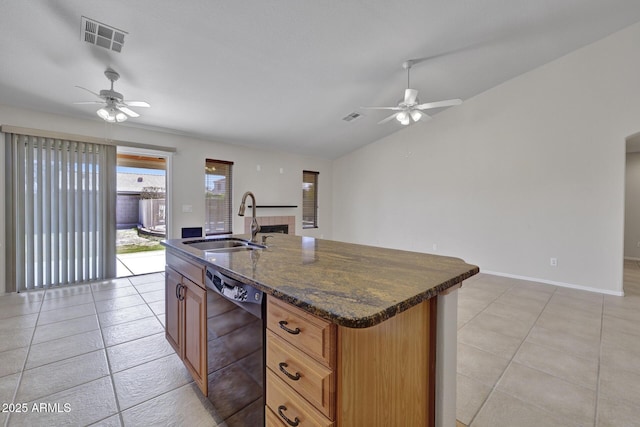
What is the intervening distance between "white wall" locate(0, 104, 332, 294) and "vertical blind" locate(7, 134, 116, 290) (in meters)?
0.16

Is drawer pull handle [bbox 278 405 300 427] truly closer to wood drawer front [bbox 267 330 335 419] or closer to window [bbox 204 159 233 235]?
wood drawer front [bbox 267 330 335 419]

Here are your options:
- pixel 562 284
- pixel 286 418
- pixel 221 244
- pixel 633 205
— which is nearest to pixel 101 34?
pixel 221 244

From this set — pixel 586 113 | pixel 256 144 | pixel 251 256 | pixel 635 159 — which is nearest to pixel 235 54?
pixel 251 256

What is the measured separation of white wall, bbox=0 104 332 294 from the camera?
3.56 meters

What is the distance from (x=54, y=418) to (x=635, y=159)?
30.6 feet

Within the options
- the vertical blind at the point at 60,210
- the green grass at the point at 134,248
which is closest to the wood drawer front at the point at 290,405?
the vertical blind at the point at 60,210

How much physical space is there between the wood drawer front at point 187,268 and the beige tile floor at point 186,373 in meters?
0.74

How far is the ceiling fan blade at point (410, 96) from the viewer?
3.18m

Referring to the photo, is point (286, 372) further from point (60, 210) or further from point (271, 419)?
point (60, 210)

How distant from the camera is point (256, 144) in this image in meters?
5.48

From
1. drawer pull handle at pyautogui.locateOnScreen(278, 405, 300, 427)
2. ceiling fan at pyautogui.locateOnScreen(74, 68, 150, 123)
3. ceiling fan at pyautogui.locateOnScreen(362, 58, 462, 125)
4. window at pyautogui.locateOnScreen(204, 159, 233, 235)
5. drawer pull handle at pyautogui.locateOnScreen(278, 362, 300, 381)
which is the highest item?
ceiling fan at pyautogui.locateOnScreen(362, 58, 462, 125)

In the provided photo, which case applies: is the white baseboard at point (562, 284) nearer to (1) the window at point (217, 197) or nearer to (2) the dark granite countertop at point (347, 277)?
(2) the dark granite countertop at point (347, 277)

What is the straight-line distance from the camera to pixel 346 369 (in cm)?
79

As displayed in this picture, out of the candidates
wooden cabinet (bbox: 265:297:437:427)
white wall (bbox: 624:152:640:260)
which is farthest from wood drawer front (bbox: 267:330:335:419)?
white wall (bbox: 624:152:640:260)
